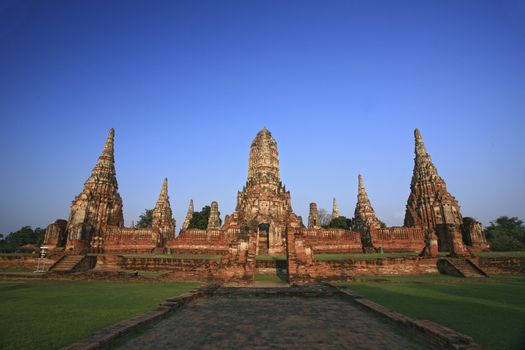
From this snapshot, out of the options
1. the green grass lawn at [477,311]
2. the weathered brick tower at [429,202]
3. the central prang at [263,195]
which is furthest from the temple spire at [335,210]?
the green grass lawn at [477,311]

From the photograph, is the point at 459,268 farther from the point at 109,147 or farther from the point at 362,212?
the point at 109,147

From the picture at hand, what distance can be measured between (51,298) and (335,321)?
8322mm

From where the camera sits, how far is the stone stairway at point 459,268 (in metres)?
14.9

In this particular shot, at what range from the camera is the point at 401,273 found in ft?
54.4

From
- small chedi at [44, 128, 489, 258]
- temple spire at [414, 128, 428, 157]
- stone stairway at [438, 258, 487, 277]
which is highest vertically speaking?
temple spire at [414, 128, 428, 157]

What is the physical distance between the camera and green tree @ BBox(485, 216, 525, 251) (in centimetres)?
3134

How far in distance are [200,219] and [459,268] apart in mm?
50311

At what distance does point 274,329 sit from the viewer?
5531mm

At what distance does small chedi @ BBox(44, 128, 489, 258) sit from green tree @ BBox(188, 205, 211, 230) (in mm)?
20437

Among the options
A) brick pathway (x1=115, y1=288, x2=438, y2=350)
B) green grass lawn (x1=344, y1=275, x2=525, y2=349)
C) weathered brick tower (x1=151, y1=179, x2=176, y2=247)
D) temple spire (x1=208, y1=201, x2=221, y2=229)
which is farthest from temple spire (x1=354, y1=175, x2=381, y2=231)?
brick pathway (x1=115, y1=288, x2=438, y2=350)

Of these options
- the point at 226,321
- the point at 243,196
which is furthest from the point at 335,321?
the point at 243,196

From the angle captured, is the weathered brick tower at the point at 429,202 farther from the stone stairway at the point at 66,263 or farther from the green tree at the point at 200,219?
the green tree at the point at 200,219

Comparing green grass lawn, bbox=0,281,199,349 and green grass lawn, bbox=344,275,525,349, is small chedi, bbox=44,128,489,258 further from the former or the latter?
green grass lawn, bbox=0,281,199,349

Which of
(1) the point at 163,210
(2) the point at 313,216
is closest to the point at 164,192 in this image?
(1) the point at 163,210
